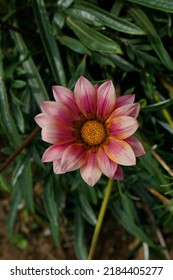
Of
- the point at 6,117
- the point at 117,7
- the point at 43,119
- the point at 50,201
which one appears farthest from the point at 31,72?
the point at 43,119

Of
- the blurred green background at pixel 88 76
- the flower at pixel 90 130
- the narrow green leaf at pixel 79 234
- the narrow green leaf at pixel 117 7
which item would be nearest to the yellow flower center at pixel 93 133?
the flower at pixel 90 130

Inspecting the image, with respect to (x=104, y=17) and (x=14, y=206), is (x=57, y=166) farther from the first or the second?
(x=14, y=206)

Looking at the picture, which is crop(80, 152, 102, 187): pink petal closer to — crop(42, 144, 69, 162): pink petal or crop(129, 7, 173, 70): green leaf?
crop(42, 144, 69, 162): pink petal

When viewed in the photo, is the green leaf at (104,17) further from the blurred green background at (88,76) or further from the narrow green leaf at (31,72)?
the narrow green leaf at (31,72)

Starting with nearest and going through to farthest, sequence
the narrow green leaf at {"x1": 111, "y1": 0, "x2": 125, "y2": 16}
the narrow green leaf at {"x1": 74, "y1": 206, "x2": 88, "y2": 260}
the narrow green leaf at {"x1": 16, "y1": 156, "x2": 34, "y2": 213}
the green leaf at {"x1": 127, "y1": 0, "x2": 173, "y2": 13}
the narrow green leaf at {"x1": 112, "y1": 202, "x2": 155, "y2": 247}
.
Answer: the green leaf at {"x1": 127, "y1": 0, "x2": 173, "y2": 13} → the narrow green leaf at {"x1": 111, "y1": 0, "x2": 125, "y2": 16} → the narrow green leaf at {"x1": 16, "y1": 156, "x2": 34, "y2": 213} → the narrow green leaf at {"x1": 112, "y1": 202, "x2": 155, "y2": 247} → the narrow green leaf at {"x1": 74, "y1": 206, "x2": 88, "y2": 260}

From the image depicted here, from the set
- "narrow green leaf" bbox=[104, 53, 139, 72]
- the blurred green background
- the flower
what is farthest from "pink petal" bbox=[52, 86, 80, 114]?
"narrow green leaf" bbox=[104, 53, 139, 72]
